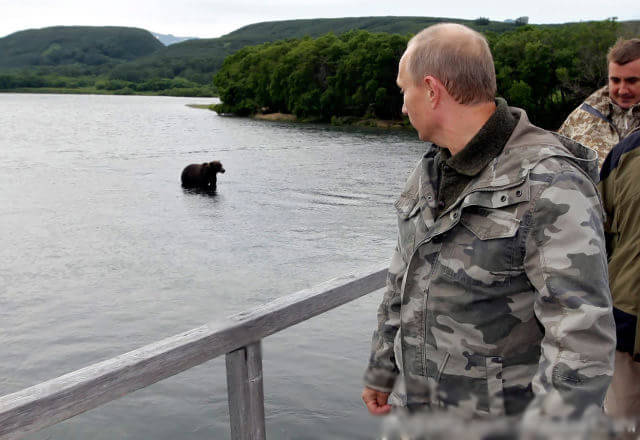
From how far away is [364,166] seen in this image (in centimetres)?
3706

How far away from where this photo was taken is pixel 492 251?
1.91 metres

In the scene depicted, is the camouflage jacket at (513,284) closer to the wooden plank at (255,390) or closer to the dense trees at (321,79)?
the wooden plank at (255,390)

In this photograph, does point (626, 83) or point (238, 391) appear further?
point (626, 83)

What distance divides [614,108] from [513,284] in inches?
90.6

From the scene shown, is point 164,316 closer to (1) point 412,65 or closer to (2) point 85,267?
(2) point 85,267

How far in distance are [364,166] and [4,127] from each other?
149ft

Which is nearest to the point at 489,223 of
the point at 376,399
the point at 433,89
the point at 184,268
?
the point at 433,89

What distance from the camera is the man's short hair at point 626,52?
137 inches

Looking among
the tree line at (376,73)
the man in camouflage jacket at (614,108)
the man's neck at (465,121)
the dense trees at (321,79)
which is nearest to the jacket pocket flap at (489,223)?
the man's neck at (465,121)

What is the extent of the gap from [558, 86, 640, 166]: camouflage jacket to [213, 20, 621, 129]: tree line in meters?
63.3

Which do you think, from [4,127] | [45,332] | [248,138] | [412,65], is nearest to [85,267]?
[45,332]

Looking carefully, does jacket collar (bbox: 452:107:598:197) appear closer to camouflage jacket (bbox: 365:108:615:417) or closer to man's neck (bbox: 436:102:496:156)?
camouflage jacket (bbox: 365:108:615:417)

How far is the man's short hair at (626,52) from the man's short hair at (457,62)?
1.86 m

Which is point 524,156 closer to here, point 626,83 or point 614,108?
point 626,83
